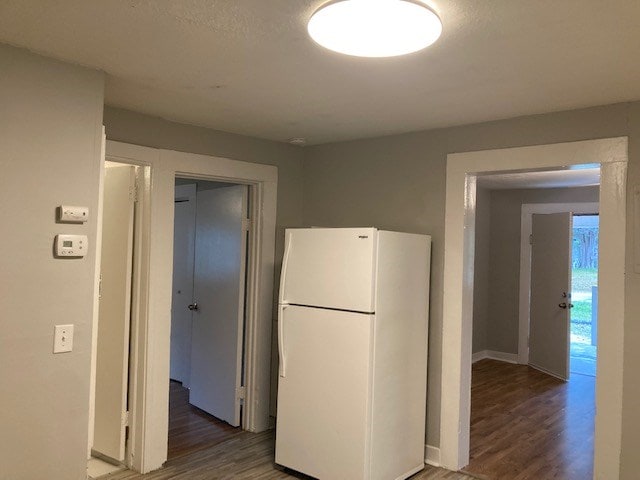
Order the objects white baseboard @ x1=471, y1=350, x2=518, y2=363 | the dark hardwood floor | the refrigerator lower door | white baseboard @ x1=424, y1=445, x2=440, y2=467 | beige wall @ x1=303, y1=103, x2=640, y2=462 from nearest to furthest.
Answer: beige wall @ x1=303, y1=103, x2=640, y2=462, the refrigerator lower door, white baseboard @ x1=424, y1=445, x2=440, y2=467, the dark hardwood floor, white baseboard @ x1=471, y1=350, x2=518, y2=363

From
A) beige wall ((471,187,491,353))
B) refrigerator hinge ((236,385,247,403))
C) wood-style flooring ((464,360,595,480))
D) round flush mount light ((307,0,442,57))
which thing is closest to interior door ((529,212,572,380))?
wood-style flooring ((464,360,595,480))

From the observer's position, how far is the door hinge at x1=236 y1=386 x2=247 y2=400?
13.8ft

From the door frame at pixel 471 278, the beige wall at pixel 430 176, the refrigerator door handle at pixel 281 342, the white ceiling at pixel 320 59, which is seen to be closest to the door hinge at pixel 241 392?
the refrigerator door handle at pixel 281 342

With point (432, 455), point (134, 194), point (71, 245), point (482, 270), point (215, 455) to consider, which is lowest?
point (215, 455)

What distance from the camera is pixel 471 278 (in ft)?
11.5

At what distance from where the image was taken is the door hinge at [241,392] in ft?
13.8

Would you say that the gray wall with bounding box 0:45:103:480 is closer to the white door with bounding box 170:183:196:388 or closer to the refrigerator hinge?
the refrigerator hinge

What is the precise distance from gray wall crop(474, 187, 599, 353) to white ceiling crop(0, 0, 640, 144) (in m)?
4.07

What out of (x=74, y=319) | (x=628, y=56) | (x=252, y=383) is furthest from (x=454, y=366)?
(x=74, y=319)

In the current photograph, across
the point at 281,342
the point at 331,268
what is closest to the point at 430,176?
the point at 331,268

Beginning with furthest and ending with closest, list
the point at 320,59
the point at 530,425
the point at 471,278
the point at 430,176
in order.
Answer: the point at 530,425
the point at 430,176
the point at 471,278
the point at 320,59

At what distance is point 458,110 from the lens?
306 centimetres

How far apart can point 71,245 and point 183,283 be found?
298 cm

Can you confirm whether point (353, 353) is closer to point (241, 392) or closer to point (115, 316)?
point (241, 392)
